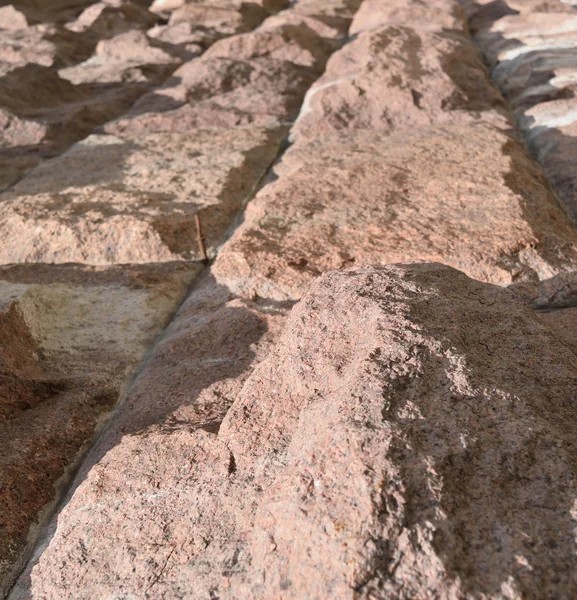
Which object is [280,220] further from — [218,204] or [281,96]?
[281,96]

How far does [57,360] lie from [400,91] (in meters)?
1.87

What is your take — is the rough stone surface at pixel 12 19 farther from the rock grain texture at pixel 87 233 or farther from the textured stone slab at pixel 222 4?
the textured stone slab at pixel 222 4

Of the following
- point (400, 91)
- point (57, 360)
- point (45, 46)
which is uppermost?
point (57, 360)

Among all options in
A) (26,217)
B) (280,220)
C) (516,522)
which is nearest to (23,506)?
(516,522)

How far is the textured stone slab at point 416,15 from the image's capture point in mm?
3982

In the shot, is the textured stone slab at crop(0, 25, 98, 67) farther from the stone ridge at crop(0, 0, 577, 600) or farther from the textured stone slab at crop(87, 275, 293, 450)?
the textured stone slab at crop(87, 275, 293, 450)

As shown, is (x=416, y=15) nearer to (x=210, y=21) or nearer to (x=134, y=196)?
(x=210, y=21)

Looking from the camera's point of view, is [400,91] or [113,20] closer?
[400,91]

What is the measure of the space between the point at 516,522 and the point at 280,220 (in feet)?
4.26

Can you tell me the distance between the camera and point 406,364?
997 mm

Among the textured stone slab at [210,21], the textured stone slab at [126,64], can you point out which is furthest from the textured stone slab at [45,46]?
the textured stone slab at [210,21]

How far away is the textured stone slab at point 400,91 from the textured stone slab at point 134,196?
0.93 feet

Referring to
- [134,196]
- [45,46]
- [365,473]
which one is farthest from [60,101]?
[365,473]

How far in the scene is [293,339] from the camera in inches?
45.6
